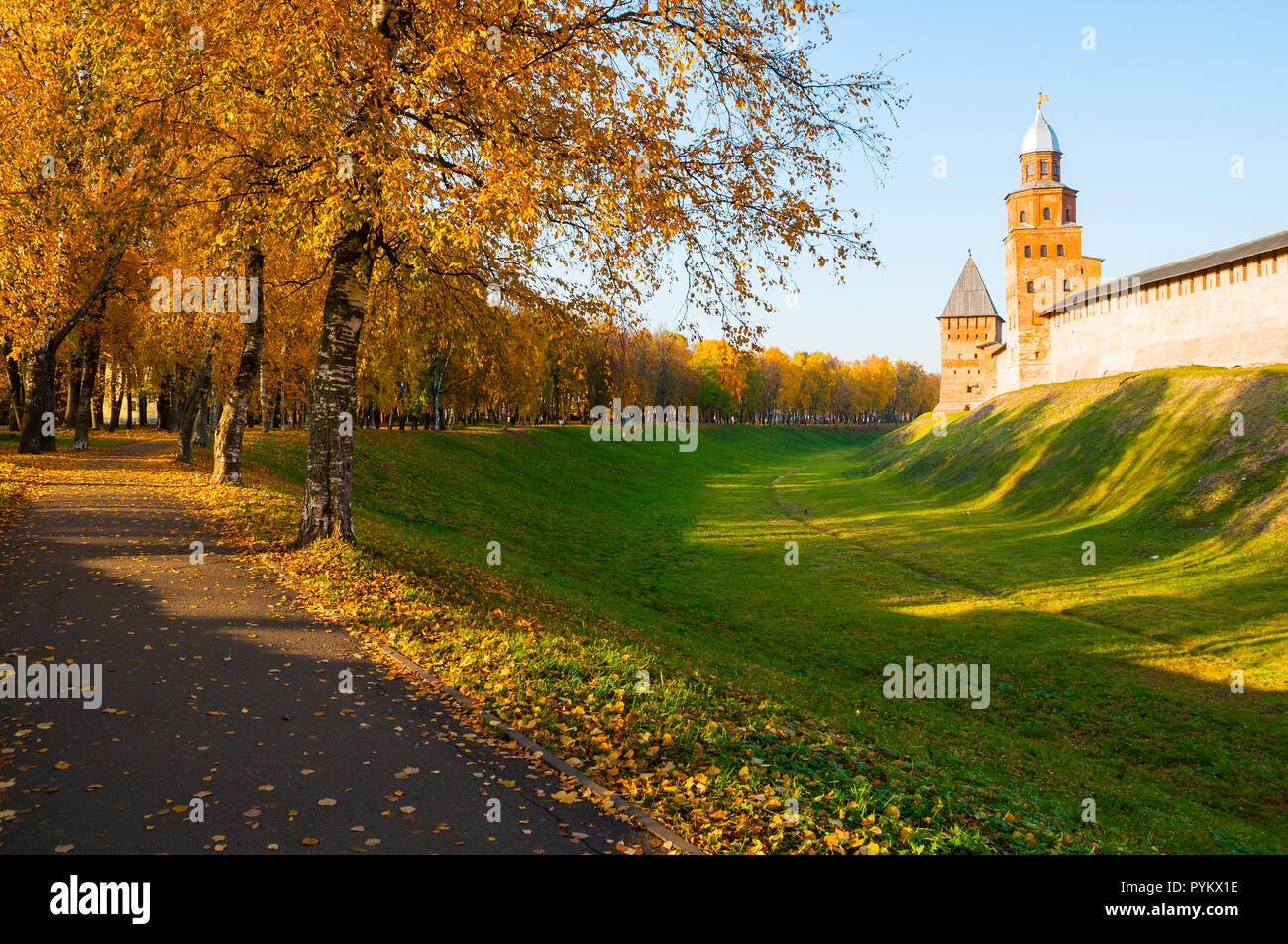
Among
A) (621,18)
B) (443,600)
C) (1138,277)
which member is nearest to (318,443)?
(443,600)

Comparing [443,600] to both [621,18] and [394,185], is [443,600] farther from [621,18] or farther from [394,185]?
[621,18]

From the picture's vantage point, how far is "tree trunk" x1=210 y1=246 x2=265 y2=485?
2233 cm

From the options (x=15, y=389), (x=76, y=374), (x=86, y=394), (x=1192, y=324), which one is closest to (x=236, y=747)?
(x=86, y=394)

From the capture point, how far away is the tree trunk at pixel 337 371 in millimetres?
14859

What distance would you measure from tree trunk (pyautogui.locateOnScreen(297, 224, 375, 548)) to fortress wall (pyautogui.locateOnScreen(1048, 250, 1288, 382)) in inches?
1851

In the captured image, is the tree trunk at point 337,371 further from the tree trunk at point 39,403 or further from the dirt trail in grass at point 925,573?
the tree trunk at point 39,403

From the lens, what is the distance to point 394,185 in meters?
11.2

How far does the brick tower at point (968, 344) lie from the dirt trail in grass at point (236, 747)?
9536cm

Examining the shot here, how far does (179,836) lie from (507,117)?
32.5 feet

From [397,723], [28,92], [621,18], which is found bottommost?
[397,723]

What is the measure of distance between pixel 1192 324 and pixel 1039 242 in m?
36.0

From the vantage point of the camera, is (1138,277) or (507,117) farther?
(1138,277)

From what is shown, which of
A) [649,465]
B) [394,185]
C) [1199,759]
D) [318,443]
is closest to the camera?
[394,185]

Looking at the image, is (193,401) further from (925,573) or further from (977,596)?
(977,596)
